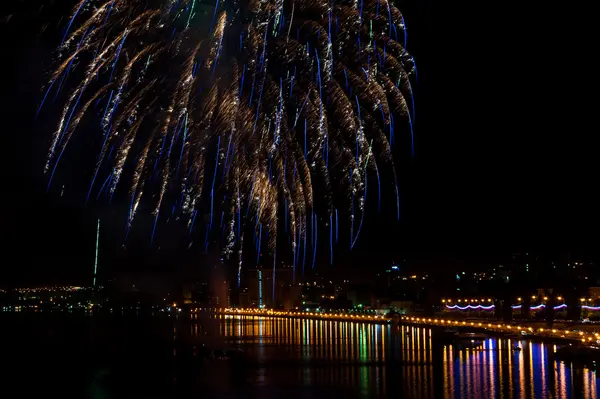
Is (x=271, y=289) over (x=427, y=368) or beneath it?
over

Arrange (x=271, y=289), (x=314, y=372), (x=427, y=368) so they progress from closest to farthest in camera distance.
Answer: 1. (x=427, y=368)
2. (x=314, y=372)
3. (x=271, y=289)

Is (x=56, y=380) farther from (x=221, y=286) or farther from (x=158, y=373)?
(x=221, y=286)

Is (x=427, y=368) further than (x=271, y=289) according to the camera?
No

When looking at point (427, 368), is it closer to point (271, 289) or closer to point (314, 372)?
point (314, 372)

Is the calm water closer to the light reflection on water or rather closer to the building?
the light reflection on water

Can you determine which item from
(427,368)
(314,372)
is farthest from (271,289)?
(427,368)

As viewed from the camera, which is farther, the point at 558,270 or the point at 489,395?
the point at 558,270

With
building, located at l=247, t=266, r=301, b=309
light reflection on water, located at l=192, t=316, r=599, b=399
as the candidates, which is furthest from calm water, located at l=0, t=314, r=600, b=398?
building, located at l=247, t=266, r=301, b=309

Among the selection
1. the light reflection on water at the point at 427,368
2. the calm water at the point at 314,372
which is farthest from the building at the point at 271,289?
the light reflection on water at the point at 427,368

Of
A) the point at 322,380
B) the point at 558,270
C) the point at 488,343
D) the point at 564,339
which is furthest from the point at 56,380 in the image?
the point at 558,270
